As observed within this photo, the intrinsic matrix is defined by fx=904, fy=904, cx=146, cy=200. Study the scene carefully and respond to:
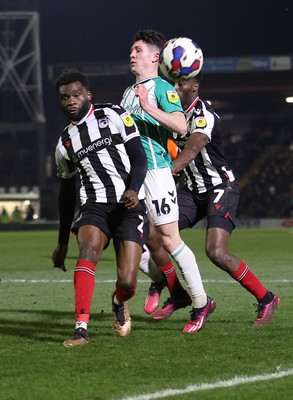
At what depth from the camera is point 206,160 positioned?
6746 mm

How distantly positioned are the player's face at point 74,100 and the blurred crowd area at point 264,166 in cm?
3050

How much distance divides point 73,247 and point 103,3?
86.5ft

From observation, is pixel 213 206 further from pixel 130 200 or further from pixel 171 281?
pixel 130 200

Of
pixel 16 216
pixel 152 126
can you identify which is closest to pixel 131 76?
pixel 16 216

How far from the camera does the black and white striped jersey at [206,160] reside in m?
6.65

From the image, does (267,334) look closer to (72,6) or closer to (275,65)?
(275,65)

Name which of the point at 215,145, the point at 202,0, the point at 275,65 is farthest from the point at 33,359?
the point at 202,0

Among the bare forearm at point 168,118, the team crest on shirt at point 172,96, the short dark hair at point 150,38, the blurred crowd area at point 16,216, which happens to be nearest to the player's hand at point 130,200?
the bare forearm at point 168,118

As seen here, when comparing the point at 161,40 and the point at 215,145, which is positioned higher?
the point at 161,40

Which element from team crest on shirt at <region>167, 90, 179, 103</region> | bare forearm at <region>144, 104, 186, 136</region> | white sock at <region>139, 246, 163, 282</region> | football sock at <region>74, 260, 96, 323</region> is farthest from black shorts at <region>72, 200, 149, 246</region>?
white sock at <region>139, 246, 163, 282</region>

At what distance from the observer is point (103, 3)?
43469 mm

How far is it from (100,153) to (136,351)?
1297mm

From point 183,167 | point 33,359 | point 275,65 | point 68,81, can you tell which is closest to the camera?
point 33,359

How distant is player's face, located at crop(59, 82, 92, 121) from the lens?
5.70m
